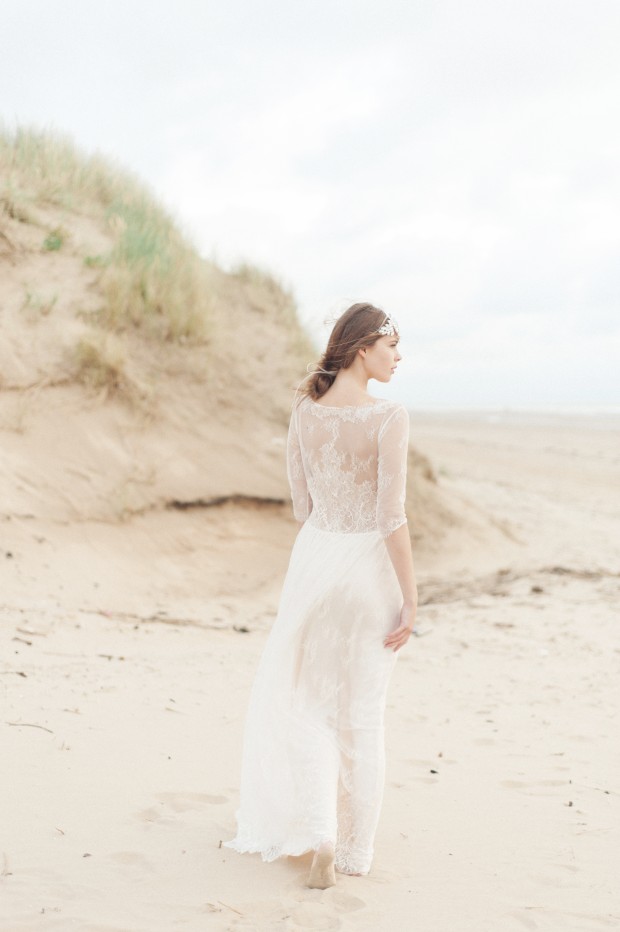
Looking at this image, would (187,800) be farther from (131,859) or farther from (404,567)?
(404,567)

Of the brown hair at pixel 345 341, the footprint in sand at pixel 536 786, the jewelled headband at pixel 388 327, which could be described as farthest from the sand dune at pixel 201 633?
the jewelled headband at pixel 388 327

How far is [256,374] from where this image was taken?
9945mm

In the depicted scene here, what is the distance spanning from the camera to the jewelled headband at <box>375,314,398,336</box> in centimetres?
339

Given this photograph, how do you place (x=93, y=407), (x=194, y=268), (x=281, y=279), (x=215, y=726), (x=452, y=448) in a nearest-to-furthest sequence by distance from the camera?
(x=215, y=726), (x=93, y=407), (x=194, y=268), (x=281, y=279), (x=452, y=448)

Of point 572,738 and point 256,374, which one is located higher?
point 256,374

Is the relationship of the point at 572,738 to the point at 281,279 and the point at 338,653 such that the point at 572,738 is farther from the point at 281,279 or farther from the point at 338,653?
the point at 281,279

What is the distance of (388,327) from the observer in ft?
11.2

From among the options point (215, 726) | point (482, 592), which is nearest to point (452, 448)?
point (482, 592)

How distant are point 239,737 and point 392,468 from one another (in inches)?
87.7

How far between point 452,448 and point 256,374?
1660 cm

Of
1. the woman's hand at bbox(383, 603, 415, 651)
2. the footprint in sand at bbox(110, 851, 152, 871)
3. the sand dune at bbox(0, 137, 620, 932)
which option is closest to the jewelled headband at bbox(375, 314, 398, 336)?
the woman's hand at bbox(383, 603, 415, 651)

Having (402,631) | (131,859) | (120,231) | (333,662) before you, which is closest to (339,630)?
(333,662)

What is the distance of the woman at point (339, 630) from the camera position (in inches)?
131

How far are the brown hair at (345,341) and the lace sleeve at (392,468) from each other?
0.30 metres
